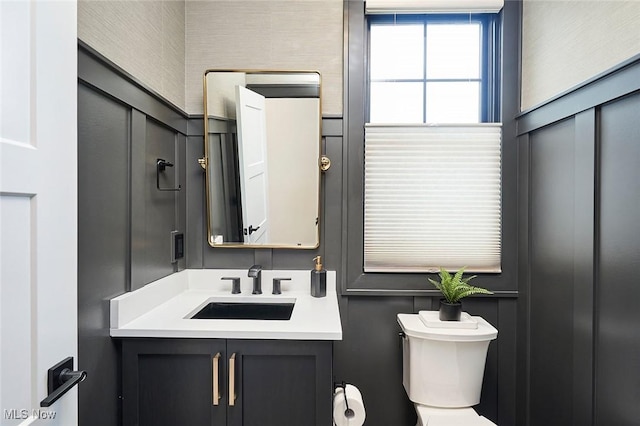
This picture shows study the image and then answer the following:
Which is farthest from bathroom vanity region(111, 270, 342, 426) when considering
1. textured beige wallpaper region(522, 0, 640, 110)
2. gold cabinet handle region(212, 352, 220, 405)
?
textured beige wallpaper region(522, 0, 640, 110)

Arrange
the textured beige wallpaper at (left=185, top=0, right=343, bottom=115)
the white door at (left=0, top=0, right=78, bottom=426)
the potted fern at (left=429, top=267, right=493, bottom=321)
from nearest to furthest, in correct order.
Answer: the white door at (left=0, top=0, right=78, bottom=426), the potted fern at (left=429, top=267, right=493, bottom=321), the textured beige wallpaper at (left=185, top=0, right=343, bottom=115)

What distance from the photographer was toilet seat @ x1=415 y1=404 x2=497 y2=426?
152cm

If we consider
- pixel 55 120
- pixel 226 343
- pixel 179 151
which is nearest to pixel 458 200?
pixel 226 343

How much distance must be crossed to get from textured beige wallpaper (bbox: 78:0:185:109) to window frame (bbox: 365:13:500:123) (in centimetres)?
94

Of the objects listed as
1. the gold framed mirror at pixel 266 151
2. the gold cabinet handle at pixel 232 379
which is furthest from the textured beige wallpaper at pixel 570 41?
the gold cabinet handle at pixel 232 379

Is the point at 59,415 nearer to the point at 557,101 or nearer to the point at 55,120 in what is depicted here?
the point at 55,120

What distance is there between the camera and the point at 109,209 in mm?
1240

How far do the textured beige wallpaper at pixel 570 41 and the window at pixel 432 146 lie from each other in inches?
7.4

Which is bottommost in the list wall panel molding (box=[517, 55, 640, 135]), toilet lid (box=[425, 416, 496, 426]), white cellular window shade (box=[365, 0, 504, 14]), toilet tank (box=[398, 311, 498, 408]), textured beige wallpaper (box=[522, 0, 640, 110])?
toilet lid (box=[425, 416, 496, 426])

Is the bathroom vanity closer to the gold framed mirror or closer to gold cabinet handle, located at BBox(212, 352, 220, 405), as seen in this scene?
gold cabinet handle, located at BBox(212, 352, 220, 405)

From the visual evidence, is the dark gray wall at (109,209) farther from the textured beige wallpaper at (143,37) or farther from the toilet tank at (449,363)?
the toilet tank at (449,363)

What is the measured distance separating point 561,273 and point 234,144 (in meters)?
1.54

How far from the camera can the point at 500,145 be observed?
1.83 m

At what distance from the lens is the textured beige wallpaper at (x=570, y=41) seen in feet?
3.79
